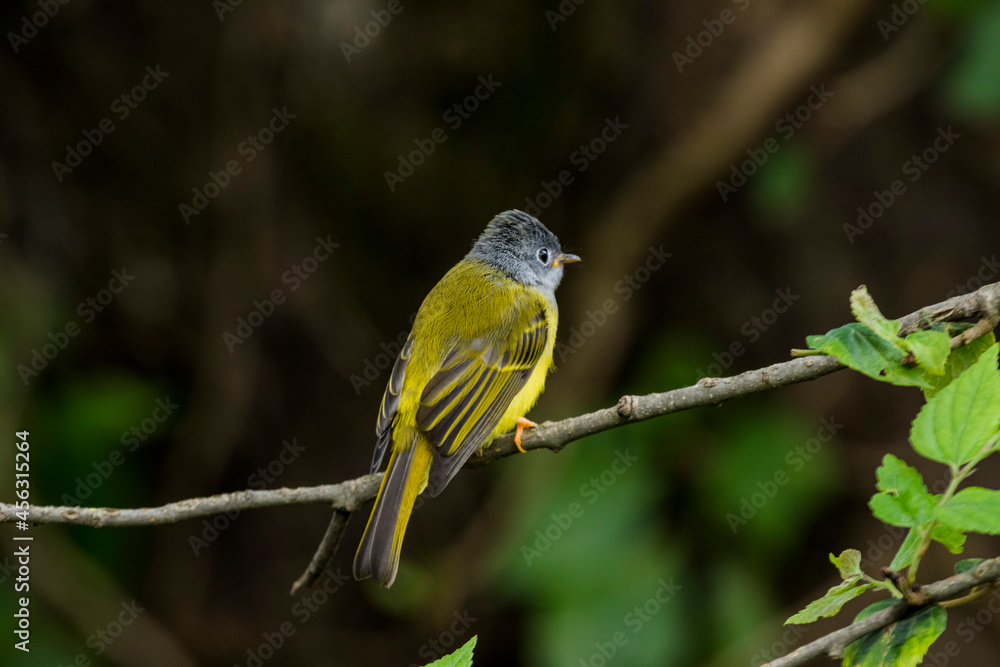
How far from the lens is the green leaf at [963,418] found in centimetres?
131

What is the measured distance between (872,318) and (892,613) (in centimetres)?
54

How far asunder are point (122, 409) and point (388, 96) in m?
2.33

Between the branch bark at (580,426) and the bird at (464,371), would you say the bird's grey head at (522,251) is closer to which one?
the bird at (464,371)

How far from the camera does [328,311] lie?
214 inches

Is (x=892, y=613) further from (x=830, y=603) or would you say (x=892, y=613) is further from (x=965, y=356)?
(x=965, y=356)

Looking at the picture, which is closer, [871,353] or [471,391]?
[871,353]

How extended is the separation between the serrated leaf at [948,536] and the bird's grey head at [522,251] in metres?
2.94

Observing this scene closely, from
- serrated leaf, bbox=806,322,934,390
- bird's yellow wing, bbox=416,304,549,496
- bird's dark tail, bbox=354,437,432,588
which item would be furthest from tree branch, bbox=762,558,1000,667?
bird's yellow wing, bbox=416,304,549,496

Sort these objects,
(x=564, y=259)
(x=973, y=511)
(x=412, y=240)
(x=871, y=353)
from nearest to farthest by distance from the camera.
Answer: (x=973, y=511) < (x=871, y=353) < (x=564, y=259) < (x=412, y=240)

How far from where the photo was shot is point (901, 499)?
1.37m

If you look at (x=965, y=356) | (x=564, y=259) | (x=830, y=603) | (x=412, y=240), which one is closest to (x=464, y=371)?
(x=564, y=259)

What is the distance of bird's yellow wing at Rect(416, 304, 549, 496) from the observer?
10.6 ft

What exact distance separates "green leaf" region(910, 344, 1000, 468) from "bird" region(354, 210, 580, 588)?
1.91 metres

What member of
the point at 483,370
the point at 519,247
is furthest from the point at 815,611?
the point at 519,247
